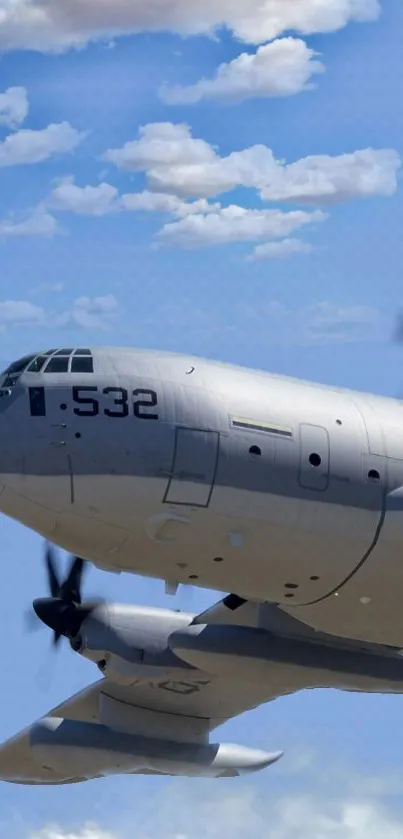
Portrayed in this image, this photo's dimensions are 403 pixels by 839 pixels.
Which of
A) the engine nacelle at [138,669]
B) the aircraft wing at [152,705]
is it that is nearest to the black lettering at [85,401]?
the engine nacelle at [138,669]

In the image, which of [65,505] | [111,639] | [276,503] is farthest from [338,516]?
[111,639]

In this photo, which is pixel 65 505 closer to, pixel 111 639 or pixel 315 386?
pixel 315 386

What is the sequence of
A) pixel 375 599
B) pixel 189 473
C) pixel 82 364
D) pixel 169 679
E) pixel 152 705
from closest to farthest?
pixel 189 473, pixel 82 364, pixel 375 599, pixel 169 679, pixel 152 705

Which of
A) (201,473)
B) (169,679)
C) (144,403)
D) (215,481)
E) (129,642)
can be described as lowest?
(169,679)

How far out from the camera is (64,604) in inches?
1503

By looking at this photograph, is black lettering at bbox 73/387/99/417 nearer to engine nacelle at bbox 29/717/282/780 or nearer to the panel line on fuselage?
the panel line on fuselage

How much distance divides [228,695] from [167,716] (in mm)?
1898

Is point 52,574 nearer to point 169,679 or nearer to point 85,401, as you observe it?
point 169,679

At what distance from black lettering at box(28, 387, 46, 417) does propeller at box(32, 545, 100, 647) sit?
30.1 feet

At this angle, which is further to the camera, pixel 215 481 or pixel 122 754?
pixel 122 754

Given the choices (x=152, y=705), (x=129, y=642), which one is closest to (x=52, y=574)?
(x=129, y=642)

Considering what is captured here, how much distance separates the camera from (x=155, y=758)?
41125mm

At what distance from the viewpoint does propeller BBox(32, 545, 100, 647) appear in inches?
1503

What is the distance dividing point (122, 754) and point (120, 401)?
47.7 ft
